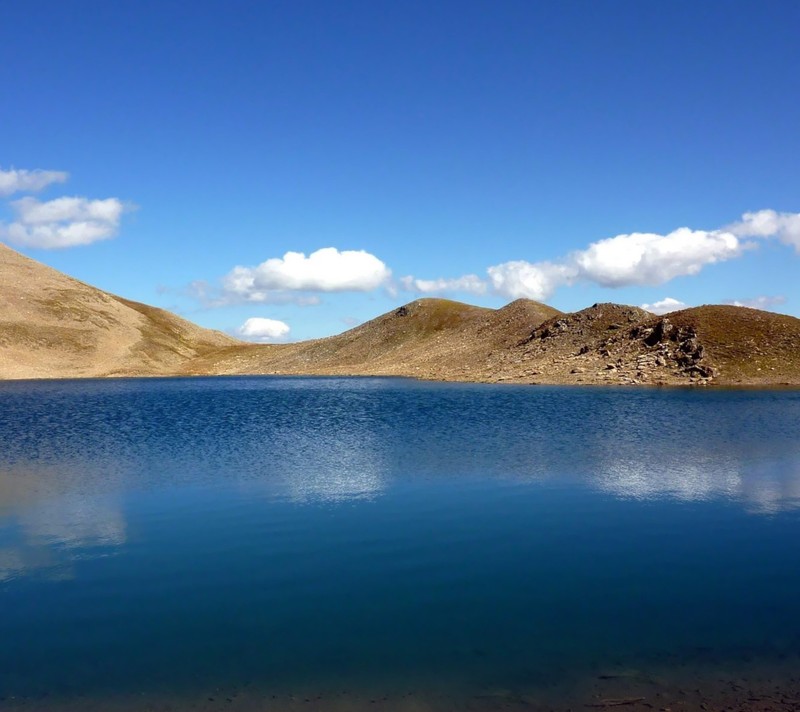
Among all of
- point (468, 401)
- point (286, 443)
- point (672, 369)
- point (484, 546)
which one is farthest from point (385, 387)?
point (484, 546)

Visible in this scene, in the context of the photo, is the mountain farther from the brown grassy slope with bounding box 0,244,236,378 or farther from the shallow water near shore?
the shallow water near shore

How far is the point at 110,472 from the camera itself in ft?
104

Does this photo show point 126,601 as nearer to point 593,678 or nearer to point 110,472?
point 593,678

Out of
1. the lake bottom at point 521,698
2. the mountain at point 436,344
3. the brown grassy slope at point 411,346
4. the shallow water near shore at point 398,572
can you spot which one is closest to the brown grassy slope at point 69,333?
the mountain at point 436,344

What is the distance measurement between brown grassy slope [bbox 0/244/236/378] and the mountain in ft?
1.15

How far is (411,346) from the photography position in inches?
5315

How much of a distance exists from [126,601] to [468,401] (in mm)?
50469

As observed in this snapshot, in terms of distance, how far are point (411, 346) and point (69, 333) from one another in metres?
70.0

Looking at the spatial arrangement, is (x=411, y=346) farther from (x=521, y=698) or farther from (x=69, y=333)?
(x=521, y=698)

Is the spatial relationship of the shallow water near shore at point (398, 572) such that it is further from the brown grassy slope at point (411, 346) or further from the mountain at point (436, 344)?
the brown grassy slope at point (411, 346)

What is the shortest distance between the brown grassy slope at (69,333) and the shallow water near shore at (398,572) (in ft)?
314

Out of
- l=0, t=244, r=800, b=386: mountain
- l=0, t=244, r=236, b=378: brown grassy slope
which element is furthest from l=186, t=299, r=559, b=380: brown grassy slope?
l=0, t=244, r=236, b=378: brown grassy slope

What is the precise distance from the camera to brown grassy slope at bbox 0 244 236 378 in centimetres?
12519

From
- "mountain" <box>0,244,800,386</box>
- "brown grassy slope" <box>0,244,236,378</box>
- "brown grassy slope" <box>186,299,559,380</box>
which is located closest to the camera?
"mountain" <box>0,244,800,386</box>
